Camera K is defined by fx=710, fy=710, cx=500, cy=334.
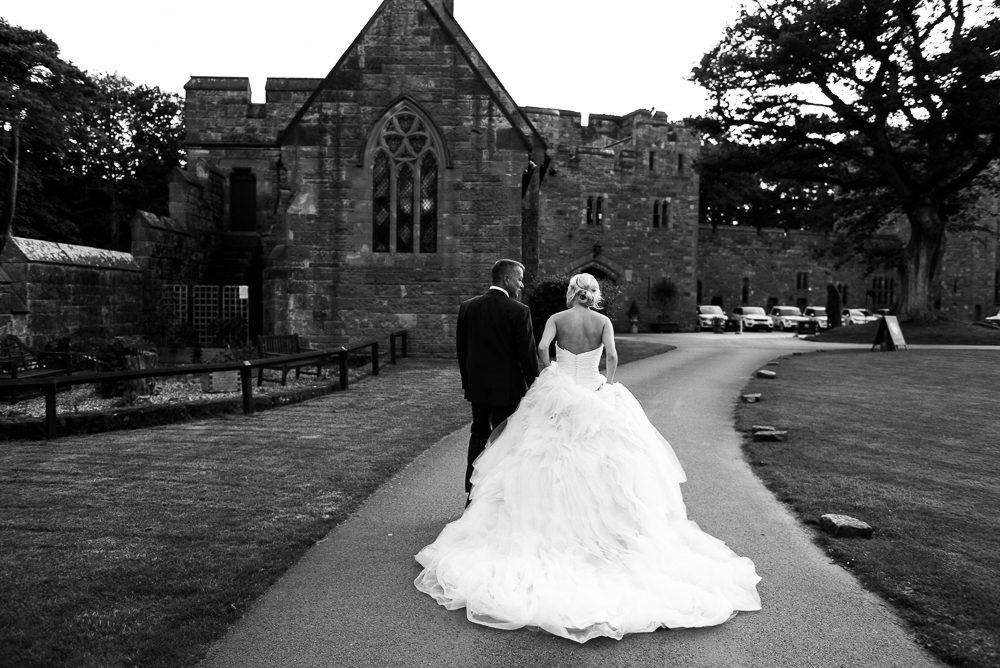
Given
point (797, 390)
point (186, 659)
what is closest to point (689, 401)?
point (797, 390)

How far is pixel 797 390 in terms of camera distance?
14.2 meters

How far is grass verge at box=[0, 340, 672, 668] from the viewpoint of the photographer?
376 centimetres

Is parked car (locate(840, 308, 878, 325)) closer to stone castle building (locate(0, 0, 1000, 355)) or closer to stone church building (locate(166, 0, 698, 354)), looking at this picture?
stone castle building (locate(0, 0, 1000, 355))

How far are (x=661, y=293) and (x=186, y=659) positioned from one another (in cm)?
4139

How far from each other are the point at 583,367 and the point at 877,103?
2810 cm

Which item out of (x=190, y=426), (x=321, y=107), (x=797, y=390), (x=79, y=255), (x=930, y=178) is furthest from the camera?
(x=930, y=178)

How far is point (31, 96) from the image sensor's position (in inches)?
1175

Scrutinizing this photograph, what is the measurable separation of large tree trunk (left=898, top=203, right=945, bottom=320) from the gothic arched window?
23103 mm

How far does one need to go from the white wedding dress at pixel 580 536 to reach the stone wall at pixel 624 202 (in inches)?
1417

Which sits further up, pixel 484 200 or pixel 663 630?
pixel 484 200

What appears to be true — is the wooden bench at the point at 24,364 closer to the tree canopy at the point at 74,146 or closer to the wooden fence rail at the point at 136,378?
the wooden fence rail at the point at 136,378

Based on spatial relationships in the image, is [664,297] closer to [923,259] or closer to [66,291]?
[923,259]

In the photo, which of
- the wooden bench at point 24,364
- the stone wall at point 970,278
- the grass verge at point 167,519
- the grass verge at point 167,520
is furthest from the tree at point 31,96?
the stone wall at point 970,278

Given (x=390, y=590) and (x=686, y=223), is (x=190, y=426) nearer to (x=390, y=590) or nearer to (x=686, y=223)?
(x=390, y=590)
